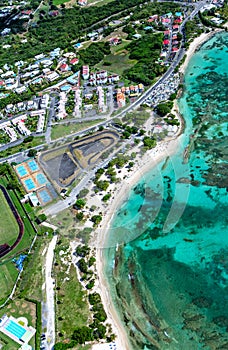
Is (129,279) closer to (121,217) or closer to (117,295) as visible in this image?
(117,295)

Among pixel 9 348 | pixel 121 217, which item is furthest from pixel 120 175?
pixel 9 348

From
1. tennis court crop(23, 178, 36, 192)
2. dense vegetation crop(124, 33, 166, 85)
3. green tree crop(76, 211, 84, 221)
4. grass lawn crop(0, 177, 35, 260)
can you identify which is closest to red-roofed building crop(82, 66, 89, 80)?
dense vegetation crop(124, 33, 166, 85)

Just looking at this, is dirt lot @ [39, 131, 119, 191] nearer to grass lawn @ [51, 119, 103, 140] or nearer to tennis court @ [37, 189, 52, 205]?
tennis court @ [37, 189, 52, 205]

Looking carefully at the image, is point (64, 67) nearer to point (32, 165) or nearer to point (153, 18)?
point (153, 18)

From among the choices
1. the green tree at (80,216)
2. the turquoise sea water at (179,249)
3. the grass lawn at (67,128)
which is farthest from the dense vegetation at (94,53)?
the green tree at (80,216)

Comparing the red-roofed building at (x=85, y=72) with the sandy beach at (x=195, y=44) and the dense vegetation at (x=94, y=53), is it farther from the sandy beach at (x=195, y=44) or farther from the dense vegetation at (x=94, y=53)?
the sandy beach at (x=195, y=44)

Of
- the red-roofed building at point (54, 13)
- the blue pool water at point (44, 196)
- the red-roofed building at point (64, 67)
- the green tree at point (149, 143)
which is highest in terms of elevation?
the red-roofed building at point (54, 13)

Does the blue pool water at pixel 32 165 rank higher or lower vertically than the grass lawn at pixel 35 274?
higher

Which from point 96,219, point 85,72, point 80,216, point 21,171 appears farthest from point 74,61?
point 96,219
